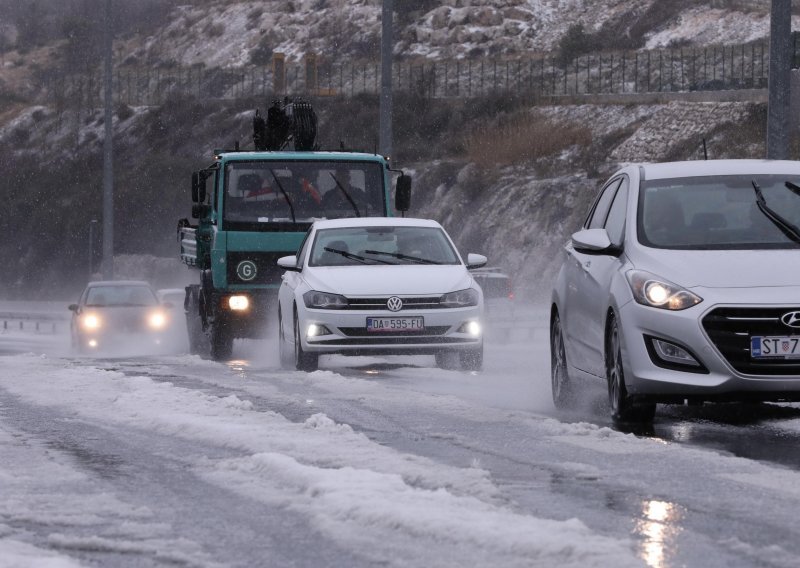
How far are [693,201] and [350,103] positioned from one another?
237ft

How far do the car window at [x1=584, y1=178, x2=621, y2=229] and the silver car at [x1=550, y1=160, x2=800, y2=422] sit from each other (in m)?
0.03

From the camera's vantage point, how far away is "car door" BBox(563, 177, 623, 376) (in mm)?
11414

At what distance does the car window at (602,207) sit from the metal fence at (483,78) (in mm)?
51338

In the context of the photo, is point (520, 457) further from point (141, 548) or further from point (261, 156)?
point (261, 156)

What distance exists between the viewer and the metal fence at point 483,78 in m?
70.6

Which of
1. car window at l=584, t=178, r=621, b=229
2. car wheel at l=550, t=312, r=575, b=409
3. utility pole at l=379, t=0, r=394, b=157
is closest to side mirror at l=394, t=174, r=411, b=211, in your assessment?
utility pole at l=379, t=0, r=394, b=157

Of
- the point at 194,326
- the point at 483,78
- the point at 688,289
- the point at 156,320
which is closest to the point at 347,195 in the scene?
the point at 194,326

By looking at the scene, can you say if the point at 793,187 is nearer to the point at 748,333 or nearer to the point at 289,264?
the point at 748,333

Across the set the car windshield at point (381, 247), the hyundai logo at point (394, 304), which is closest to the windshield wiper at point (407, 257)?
the car windshield at point (381, 247)

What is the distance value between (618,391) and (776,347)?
3.83 feet

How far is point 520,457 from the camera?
8.90 meters

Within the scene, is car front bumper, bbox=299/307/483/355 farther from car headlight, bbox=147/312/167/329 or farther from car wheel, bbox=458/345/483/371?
car headlight, bbox=147/312/167/329

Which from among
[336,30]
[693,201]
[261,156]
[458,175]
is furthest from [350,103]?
[693,201]

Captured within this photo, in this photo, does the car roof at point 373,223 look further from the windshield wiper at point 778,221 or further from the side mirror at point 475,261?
the windshield wiper at point 778,221
